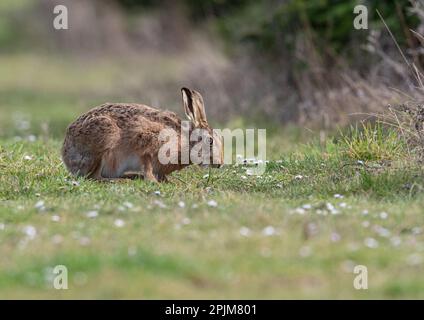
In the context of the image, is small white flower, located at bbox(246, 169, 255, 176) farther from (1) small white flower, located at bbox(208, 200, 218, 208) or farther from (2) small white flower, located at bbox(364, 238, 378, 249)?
(2) small white flower, located at bbox(364, 238, 378, 249)

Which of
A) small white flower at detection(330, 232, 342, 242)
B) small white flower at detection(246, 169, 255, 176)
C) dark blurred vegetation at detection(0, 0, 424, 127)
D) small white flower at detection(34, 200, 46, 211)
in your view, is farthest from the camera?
dark blurred vegetation at detection(0, 0, 424, 127)

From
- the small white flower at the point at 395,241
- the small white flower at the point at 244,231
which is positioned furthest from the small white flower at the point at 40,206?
the small white flower at the point at 395,241

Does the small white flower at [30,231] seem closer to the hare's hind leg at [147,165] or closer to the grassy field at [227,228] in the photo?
the grassy field at [227,228]

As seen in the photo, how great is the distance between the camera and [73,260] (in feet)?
20.3

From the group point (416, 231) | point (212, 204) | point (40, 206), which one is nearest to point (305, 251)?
point (416, 231)

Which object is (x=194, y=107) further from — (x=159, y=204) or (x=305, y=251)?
(x=305, y=251)

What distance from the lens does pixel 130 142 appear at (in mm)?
9320

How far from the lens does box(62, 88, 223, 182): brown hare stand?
927 centimetres

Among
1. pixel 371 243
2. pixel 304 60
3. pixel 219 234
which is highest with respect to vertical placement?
pixel 304 60

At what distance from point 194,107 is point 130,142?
79 cm

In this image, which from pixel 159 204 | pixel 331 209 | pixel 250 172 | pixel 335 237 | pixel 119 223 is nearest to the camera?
pixel 335 237

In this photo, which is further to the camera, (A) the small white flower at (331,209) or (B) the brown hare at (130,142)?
(B) the brown hare at (130,142)

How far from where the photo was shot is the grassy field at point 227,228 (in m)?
5.90

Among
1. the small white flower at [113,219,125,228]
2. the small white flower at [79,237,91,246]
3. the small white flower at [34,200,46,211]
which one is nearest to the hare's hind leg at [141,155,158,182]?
the small white flower at [34,200,46,211]
